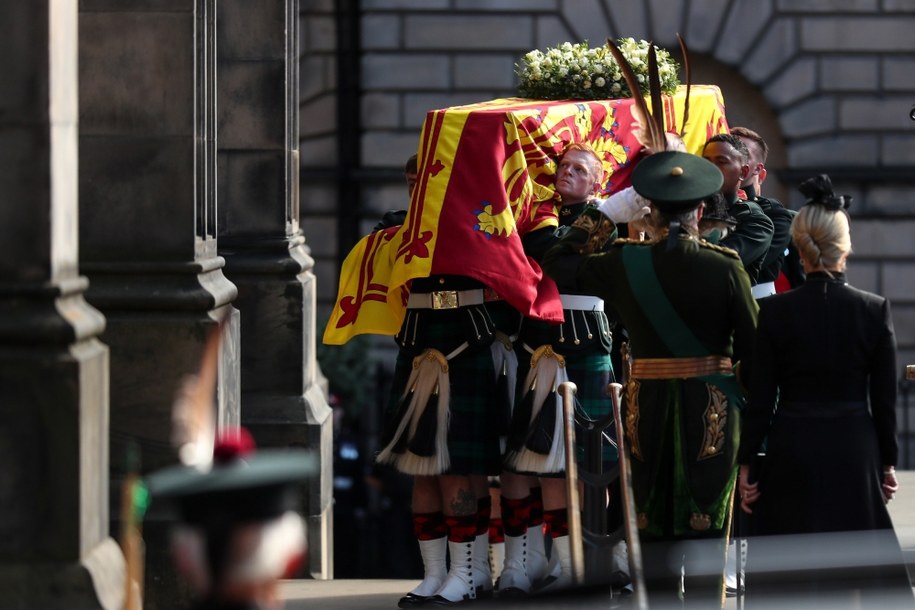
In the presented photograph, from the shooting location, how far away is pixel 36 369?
19.4ft

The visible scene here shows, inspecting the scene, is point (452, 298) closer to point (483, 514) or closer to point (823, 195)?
point (483, 514)

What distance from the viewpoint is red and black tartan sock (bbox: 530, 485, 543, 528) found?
7980mm

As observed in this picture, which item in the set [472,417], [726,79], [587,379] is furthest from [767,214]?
[726,79]

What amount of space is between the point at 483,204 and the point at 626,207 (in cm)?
111

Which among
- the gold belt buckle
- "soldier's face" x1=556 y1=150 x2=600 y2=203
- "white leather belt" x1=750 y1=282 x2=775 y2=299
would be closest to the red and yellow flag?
the gold belt buckle

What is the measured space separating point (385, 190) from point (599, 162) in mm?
11983

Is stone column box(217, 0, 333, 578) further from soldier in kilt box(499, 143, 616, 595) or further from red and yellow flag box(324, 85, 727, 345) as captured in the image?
soldier in kilt box(499, 143, 616, 595)

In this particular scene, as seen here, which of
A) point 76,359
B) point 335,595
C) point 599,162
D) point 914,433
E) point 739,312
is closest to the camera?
point 76,359

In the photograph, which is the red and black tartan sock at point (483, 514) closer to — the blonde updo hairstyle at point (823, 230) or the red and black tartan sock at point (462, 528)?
the red and black tartan sock at point (462, 528)

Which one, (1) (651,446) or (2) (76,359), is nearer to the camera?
(2) (76,359)

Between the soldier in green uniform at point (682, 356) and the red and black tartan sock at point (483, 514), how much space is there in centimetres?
138

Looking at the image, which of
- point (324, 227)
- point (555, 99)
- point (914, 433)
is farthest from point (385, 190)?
point (555, 99)

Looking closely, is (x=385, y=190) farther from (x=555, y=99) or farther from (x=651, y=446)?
(x=651, y=446)

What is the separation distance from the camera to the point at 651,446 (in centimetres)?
649
